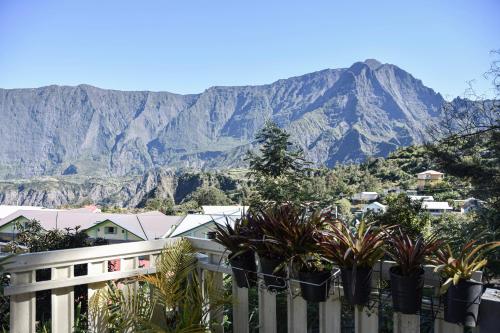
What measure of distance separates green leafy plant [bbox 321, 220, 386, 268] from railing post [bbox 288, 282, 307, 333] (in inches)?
13.7

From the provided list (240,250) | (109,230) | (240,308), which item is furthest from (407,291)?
(109,230)

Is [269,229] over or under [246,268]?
over

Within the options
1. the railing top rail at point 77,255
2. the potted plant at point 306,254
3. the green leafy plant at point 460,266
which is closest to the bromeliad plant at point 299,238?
the potted plant at point 306,254

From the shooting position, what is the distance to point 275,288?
1700 millimetres

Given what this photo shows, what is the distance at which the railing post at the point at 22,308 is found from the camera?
5.71 ft

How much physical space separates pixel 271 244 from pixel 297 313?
383mm

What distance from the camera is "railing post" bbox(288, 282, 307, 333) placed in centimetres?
170

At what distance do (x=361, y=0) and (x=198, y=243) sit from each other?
34.9 ft

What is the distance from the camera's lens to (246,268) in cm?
181

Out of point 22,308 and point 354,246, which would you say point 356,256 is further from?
point 22,308

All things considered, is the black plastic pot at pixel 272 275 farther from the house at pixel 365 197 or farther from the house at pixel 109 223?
the house at pixel 365 197

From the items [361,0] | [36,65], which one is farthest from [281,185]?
[36,65]

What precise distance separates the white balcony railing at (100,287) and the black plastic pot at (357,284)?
0.26 feet

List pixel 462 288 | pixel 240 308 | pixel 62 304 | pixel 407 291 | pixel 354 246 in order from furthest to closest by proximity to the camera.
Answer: pixel 240 308 → pixel 62 304 → pixel 354 246 → pixel 407 291 → pixel 462 288
